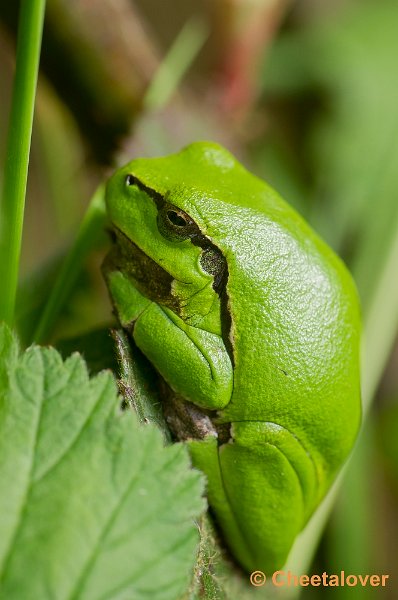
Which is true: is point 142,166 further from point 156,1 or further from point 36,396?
point 156,1

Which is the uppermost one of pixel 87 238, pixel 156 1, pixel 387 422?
pixel 87 238

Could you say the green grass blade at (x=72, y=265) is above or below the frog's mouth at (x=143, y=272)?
below

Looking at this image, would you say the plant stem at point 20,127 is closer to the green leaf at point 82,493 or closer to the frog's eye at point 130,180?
the green leaf at point 82,493

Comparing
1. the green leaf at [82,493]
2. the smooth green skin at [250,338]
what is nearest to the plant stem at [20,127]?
the green leaf at [82,493]

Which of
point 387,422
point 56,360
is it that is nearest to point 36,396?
point 56,360

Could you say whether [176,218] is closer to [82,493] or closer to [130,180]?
[130,180]

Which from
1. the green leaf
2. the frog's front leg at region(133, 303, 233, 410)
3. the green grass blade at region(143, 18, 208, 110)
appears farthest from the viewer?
the green grass blade at region(143, 18, 208, 110)

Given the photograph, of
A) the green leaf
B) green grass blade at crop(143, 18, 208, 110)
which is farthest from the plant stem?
green grass blade at crop(143, 18, 208, 110)

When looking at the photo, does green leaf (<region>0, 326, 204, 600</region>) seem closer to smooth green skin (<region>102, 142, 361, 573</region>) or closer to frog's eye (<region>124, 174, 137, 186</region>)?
smooth green skin (<region>102, 142, 361, 573</region>)
